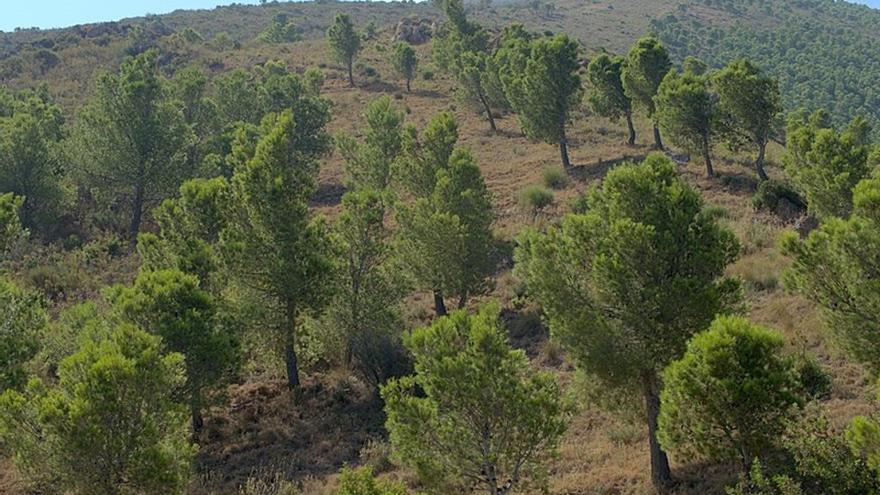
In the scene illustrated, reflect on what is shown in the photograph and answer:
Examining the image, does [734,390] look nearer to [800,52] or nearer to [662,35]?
[662,35]

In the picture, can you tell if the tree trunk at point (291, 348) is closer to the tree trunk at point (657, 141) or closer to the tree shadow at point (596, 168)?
the tree shadow at point (596, 168)

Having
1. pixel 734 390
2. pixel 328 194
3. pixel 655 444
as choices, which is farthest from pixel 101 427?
pixel 328 194

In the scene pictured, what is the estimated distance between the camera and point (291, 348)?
25.5m

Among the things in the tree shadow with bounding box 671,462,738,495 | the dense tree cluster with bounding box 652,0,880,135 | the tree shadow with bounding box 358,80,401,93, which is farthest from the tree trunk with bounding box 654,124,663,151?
the dense tree cluster with bounding box 652,0,880,135

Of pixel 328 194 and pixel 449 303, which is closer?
pixel 449 303

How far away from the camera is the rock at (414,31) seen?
10767cm

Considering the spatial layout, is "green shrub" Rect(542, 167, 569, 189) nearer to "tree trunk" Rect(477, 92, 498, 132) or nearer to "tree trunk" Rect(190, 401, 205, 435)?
"tree trunk" Rect(477, 92, 498, 132)

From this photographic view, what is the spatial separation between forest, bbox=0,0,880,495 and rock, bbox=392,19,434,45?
175 feet

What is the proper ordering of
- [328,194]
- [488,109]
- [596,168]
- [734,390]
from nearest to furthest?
[734,390], [596,168], [328,194], [488,109]

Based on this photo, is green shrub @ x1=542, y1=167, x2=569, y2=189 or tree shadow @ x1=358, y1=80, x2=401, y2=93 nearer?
green shrub @ x1=542, y1=167, x2=569, y2=189

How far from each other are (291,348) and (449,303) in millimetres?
10708

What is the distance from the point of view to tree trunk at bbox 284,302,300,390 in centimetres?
2458

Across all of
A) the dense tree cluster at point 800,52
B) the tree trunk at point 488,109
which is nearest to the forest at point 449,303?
the tree trunk at point 488,109

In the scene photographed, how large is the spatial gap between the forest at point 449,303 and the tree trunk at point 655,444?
0.06 metres
